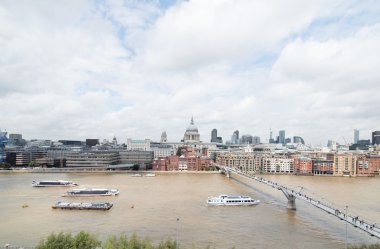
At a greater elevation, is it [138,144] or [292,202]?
[138,144]

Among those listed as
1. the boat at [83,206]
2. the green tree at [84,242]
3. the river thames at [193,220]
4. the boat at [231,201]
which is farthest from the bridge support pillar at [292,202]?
the green tree at [84,242]

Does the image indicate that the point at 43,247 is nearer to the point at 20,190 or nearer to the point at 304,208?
the point at 304,208

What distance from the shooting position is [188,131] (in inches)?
3883

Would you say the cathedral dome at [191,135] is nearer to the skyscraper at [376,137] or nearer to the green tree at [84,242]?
the skyscraper at [376,137]

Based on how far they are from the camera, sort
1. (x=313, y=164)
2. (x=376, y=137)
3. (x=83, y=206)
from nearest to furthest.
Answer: (x=83, y=206) < (x=313, y=164) < (x=376, y=137)

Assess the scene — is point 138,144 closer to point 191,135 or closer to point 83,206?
point 191,135

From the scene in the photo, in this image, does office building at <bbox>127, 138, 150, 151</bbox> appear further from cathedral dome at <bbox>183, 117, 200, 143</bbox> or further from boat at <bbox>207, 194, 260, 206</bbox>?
boat at <bbox>207, 194, 260, 206</bbox>

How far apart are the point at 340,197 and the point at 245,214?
9.61 meters

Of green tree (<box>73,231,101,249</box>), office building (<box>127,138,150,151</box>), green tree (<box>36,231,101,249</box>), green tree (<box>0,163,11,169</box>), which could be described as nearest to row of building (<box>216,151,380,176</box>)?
office building (<box>127,138,150,151</box>)

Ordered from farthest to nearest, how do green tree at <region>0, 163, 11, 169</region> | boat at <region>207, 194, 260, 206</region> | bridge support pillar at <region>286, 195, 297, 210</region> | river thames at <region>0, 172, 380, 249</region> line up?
1. green tree at <region>0, 163, 11, 169</region>
2. boat at <region>207, 194, 260, 206</region>
3. bridge support pillar at <region>286, 195, 297, 210</region>
4. river thames at <region>0, 172, 380, 249</region>

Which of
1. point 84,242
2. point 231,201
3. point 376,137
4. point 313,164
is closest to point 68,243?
point 84,242

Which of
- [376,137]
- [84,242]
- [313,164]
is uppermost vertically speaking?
[376,137]

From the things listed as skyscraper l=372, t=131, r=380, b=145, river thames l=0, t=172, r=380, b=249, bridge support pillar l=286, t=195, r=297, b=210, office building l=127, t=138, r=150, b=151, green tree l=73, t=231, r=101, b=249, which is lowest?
river thames l=0, t=172, r=380, b=249

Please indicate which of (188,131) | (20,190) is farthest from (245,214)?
(188,131)
